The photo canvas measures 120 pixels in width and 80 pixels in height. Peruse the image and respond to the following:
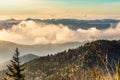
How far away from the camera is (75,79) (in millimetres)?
10664

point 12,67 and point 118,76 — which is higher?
point 118,76

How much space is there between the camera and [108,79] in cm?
1053

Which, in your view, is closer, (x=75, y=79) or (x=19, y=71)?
(x=75, y=79)

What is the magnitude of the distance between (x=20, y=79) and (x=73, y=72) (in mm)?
18591

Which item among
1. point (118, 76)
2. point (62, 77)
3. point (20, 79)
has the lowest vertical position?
point (20, 79)

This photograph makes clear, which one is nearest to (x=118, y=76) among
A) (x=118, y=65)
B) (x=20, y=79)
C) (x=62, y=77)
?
(x=118, y=65)

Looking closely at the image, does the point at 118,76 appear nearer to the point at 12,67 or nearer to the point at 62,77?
the point at 62,77

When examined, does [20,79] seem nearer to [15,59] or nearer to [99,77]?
[15,59]

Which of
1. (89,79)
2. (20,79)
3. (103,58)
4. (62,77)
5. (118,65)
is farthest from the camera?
(20,79)

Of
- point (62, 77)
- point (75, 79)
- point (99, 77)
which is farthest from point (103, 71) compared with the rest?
point (62, 77)

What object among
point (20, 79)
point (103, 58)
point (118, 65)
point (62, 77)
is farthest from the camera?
point (20, 79)

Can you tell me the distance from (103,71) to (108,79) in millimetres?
299

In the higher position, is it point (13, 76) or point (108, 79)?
point (108, 79)

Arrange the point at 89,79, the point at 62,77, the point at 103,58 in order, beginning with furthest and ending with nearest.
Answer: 1. the point at 62,77
2. the point at 89,79
3. the point at 103,58
